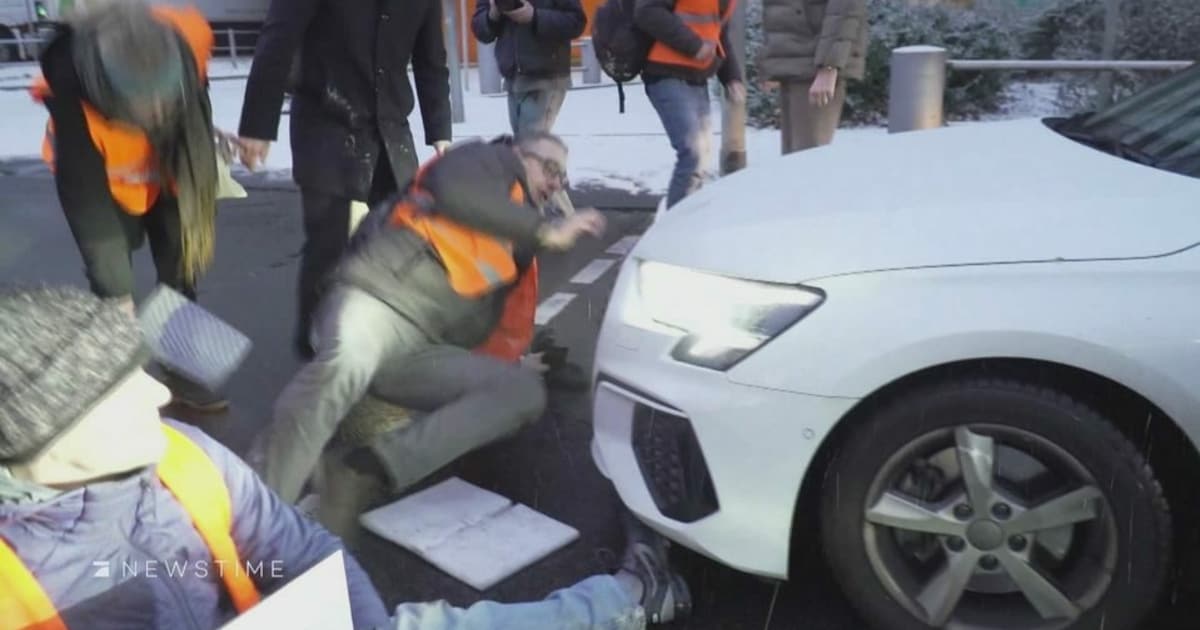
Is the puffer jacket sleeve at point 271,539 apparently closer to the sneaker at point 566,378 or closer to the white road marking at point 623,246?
the sneaker at point 566,378

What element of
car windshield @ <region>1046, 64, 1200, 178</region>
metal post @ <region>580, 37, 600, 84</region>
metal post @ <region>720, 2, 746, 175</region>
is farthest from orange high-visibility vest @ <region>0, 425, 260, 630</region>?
metal post @ <region>580, 37, 600, 84</region>

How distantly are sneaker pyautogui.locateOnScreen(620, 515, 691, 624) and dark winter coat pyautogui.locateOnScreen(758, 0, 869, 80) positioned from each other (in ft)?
11.0

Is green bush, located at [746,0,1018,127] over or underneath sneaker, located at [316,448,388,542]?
over

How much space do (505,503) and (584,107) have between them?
9.47 m

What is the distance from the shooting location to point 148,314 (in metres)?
2.60

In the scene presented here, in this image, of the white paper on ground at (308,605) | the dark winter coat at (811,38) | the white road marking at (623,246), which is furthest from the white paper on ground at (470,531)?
the dark winter coat at (811,38)

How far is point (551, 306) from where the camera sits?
5371 millimetres

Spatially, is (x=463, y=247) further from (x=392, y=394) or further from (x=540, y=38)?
(x=540, y=38)

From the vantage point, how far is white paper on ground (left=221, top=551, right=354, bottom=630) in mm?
1318

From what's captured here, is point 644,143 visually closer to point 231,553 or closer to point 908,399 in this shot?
point 908,399

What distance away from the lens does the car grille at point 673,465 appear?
2.55m

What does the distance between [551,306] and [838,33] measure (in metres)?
1.94

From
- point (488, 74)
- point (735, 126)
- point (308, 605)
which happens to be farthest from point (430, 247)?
point (488, 74)

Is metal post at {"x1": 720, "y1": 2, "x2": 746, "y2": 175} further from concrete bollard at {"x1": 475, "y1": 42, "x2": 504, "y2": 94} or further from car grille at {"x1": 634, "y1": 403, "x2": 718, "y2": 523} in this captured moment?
concrete bollard at {"x1": 475, "y1": 42, "x2": 504, "y2": 94}
